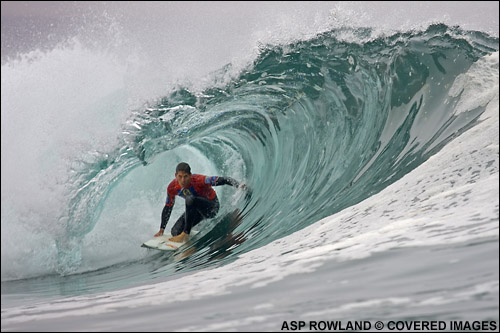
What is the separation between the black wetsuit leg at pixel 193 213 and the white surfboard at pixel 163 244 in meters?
0.11

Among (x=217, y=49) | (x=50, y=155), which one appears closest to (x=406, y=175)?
(x=217, y=49)

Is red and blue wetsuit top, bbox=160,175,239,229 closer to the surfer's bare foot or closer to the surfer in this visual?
the surfer

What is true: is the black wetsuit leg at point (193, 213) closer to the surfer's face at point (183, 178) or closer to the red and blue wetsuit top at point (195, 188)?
the red and blue wetsuit top at point (195, 188)

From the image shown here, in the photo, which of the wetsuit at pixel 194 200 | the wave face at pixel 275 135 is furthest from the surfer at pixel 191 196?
the wave face at pixel 275 135

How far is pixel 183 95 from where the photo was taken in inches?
277

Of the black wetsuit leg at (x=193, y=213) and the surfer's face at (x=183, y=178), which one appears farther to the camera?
the black wetsuit leg at (x=193, y=213)

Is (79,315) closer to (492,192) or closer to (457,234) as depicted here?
(457,234)

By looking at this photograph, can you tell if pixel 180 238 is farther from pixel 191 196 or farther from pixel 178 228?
pixel 191 196

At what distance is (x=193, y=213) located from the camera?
247 inches

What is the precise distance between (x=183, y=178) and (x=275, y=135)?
1.68 meters

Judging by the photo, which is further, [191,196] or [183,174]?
[191,196]

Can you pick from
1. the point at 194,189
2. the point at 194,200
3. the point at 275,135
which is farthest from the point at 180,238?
the point at 275,135

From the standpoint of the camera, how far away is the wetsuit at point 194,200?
6.22 m

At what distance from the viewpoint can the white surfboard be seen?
6.06 metres
